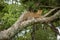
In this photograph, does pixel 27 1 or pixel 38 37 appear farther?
pixel 38 37

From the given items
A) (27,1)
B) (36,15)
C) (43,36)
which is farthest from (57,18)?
(43,36)

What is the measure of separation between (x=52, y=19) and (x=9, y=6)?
280cm

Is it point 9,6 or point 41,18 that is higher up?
point 41,18

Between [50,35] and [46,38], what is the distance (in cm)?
37

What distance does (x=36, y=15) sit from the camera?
3.35m

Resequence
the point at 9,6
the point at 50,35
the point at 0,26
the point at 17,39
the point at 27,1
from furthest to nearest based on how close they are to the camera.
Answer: the point at 50,35 → the point at 17,39 → the point at 9,6 → the point at 0,26 → the point at 27,1

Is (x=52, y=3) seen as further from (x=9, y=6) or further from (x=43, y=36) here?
(x=43, y=36)

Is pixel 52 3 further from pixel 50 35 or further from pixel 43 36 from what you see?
pixel 50 35

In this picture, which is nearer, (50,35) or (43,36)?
(43,36)

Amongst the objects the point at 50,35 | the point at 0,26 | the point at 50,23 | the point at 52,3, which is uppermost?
the point at 52,3

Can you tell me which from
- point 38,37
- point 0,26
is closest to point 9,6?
point 0,26

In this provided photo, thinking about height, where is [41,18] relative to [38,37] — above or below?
above

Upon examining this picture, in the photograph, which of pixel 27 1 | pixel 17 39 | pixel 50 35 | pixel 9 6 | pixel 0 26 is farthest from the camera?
pixel 50 35

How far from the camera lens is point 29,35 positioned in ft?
23.9
